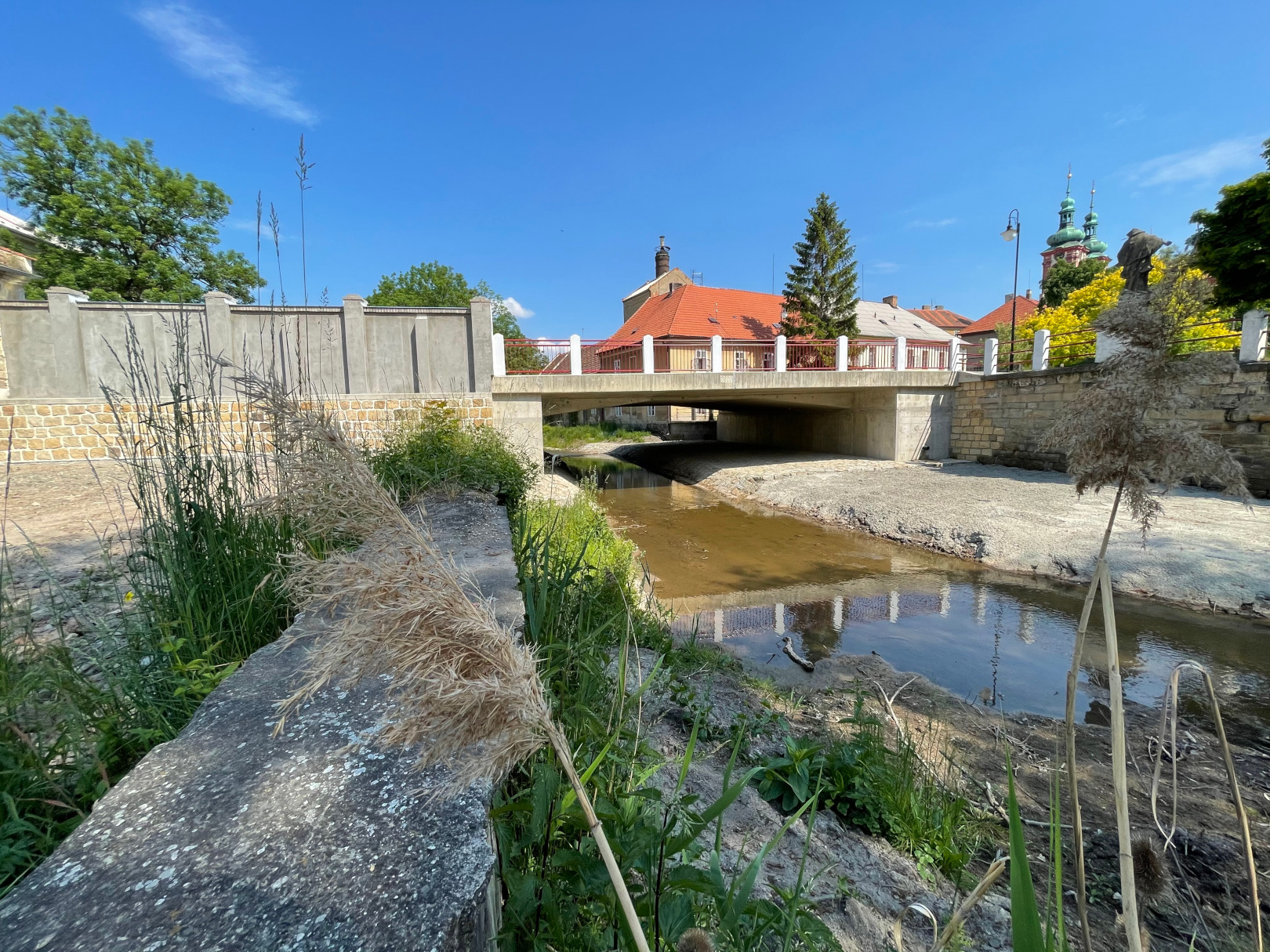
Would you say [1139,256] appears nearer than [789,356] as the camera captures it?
Yes

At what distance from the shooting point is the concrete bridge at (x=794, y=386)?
503 inches

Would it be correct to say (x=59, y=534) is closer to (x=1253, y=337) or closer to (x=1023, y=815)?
(x=1023, y=815)

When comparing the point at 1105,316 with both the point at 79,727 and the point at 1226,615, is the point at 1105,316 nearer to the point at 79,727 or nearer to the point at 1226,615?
the point at 79,727

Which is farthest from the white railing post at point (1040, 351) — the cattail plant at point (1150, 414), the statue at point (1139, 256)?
the cattail plant at point (1150, 414)

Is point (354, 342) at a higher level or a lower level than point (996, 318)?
lower

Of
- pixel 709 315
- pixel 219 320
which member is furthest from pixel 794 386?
pixel 709 315

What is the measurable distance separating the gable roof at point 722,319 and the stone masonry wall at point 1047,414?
14110mm

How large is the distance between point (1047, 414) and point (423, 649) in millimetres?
15843

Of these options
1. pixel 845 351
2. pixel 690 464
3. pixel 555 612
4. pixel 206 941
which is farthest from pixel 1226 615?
pixel 690 464

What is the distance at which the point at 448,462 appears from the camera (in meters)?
6.46

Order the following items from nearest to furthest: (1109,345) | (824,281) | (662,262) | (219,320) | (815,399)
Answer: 1. (219,320)
2. (1109,345)
3. (815,399)
4. (824,281)
5. (662,262)

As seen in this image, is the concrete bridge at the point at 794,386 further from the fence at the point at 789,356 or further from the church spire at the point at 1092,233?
the church spire at the point at 1092,233

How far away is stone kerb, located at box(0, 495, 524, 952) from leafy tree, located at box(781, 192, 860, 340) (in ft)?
100

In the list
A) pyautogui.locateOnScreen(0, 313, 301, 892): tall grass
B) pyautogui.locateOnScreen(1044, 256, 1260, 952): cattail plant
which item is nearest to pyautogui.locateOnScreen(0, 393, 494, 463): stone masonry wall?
pyautogui.locateOnScreen(0, 313, 301, 892): tall grass
